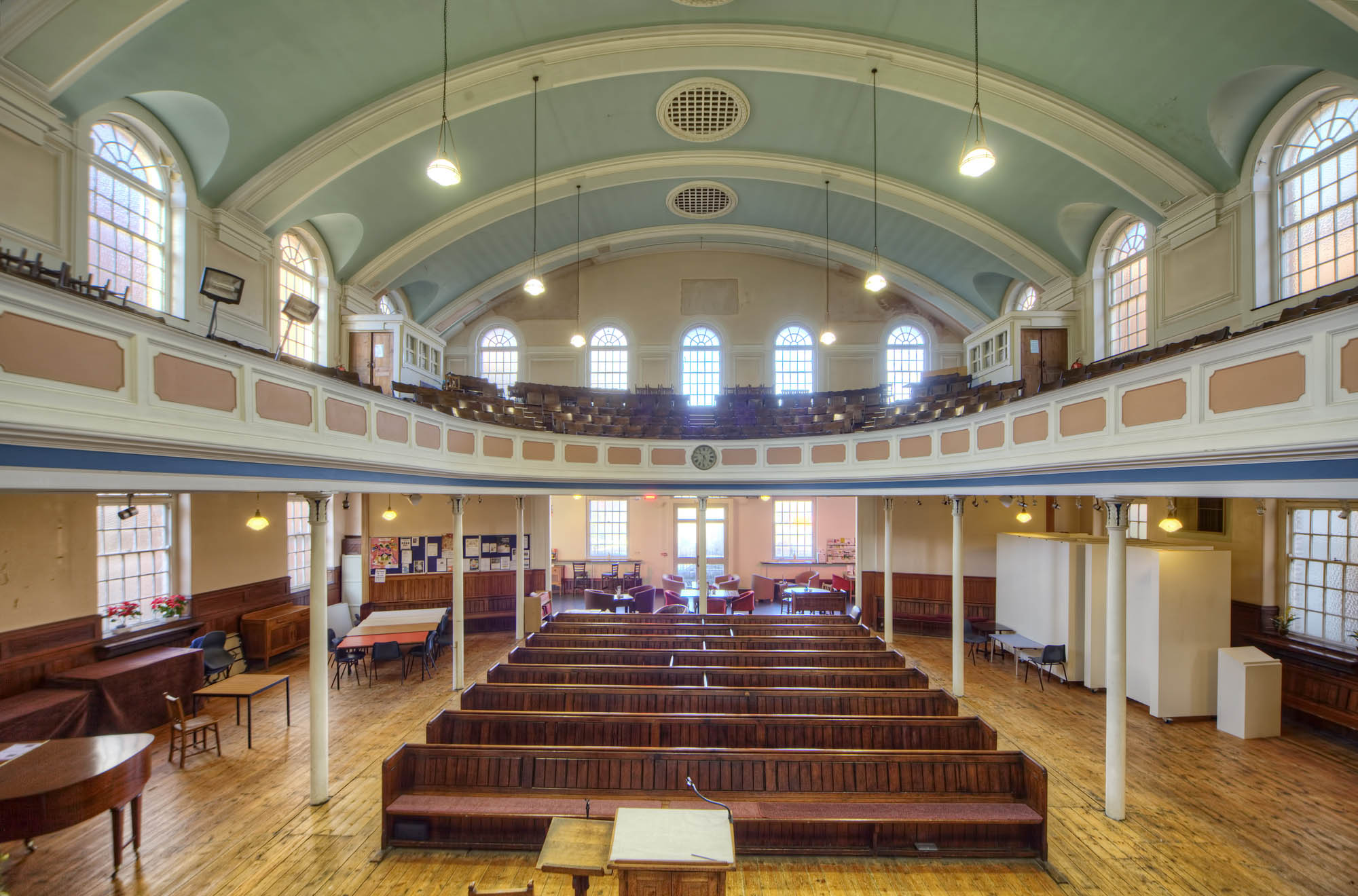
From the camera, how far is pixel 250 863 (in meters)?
5.40

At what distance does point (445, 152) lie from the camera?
9891mm

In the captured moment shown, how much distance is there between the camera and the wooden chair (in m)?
→ 7.21

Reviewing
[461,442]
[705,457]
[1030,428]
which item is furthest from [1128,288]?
[461,442]

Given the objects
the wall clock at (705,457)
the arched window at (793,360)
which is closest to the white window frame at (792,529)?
the arched window at (793,360)

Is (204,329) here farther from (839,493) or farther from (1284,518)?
(1284,518)

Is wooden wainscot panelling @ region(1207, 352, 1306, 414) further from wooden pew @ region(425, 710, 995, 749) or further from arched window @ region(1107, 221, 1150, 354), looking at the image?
arched window @ region(1107, 221, 1150, 354)

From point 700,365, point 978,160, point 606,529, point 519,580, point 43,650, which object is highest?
point 978,160

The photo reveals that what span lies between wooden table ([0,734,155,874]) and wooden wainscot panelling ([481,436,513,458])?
546 centimetres

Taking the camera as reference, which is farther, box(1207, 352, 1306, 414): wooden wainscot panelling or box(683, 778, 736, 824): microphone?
box(1207, 352, 1306, 414): wooden wainscot panelling

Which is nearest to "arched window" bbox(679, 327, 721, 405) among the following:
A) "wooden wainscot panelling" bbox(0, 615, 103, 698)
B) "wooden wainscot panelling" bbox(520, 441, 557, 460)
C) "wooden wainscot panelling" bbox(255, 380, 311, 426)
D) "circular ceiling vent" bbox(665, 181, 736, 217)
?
"circular ceiling vent" bbox(665, 181, 736, 217)

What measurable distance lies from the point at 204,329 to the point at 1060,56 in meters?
14.1

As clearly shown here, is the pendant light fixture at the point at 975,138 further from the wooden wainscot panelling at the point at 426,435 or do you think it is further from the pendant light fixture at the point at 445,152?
the wooden wainscot panelling at the point at 426,435

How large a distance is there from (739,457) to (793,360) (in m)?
6.35

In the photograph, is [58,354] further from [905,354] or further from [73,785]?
[905,354]
